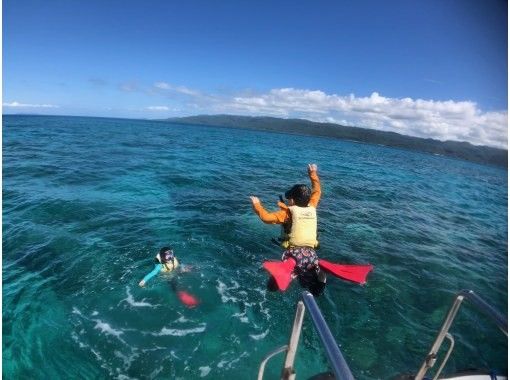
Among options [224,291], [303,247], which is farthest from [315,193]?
[224,291]

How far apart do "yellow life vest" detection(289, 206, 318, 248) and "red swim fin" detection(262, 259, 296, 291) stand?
483 millimetres

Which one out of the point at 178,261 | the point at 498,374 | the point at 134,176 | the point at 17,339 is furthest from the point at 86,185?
the point at 498,374

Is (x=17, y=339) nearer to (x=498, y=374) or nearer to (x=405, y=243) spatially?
(x=498, y=374)

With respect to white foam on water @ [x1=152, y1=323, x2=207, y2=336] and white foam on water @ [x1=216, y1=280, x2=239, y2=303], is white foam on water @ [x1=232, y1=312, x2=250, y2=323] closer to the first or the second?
white foam on water @ [x1=216, y1=280, x2=239, y2=303]

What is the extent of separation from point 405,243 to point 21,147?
3792cm

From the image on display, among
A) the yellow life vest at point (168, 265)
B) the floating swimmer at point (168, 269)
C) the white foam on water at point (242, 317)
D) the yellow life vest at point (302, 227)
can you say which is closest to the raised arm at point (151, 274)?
the floating swimmer at point (168, 269)

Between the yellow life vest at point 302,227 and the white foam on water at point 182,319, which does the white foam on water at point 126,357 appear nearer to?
the white foam on water at point 182,319

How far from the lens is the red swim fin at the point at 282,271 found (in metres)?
6.80

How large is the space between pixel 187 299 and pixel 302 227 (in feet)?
13.9

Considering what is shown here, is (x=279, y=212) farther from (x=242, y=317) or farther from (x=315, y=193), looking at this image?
(x=242, y=317)

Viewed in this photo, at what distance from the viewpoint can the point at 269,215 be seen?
23.9 feet

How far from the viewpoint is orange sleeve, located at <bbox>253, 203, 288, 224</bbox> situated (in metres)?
7.05

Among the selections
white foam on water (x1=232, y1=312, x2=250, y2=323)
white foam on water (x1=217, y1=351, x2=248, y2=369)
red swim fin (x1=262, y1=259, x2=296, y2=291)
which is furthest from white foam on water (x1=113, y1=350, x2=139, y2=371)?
red swim fin (x1=262, y1=259, x2=296, y2=291)

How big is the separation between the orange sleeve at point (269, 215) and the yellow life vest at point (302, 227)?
0.22 m
